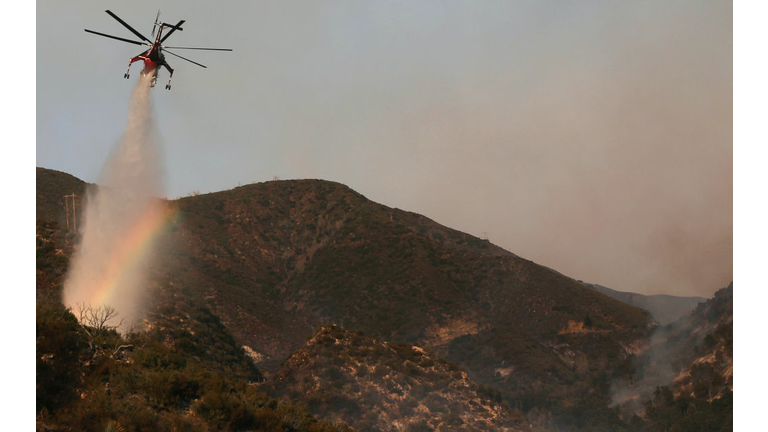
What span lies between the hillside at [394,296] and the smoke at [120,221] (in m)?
15.1

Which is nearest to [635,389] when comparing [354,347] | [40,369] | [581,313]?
[581,313]

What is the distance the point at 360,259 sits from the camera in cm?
14325

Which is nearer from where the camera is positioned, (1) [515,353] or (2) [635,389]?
(2) [635,389]

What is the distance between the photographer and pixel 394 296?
12912 centimetres

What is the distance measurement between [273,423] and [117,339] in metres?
9.76

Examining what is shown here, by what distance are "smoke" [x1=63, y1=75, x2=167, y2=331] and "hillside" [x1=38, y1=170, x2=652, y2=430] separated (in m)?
15.1

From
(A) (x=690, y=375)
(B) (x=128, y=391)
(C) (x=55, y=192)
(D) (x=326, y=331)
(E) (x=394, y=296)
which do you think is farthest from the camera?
(C) (x=55, y=192)

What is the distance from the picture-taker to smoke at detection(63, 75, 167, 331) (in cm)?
5497

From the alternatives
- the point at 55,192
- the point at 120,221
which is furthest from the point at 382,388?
the point at 55,192

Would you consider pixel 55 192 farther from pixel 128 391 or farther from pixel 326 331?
pixel 128 391

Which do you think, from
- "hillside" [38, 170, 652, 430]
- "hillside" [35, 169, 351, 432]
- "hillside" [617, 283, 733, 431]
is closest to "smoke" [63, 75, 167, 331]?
"hillside" [38, 170, 652, 430]

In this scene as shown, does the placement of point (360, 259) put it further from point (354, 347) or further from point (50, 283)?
A: point (50, 283)

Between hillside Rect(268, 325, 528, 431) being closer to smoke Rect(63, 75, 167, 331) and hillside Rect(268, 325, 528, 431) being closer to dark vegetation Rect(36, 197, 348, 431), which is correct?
smoke Rect(63, 75, 167, 331)

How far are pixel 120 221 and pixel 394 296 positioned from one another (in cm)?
7535
